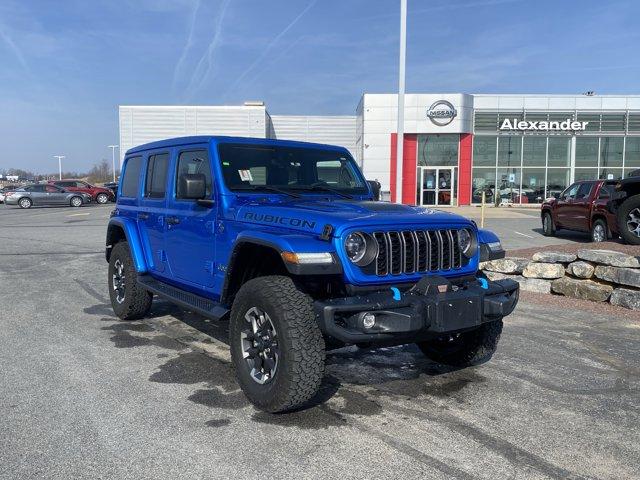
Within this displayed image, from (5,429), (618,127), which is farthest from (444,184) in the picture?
(5,429)

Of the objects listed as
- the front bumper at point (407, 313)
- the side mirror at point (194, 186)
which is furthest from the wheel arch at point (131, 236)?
the front bumper at point (407, 313)

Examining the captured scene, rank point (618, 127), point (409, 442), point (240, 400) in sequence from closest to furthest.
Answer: point (409, 442) → point (240, 400) → point (618, 127)

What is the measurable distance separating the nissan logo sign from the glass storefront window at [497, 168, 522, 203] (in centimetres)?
486

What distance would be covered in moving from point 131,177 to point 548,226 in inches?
561

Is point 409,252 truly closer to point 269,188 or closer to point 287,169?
point 269,188

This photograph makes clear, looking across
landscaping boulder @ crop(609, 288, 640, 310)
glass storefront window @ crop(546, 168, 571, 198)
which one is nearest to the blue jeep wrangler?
landscaping boulder @ crop(609, 288, 640, 310)

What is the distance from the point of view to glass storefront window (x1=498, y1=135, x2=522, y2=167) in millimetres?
35062

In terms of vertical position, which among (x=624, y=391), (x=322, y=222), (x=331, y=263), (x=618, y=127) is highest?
(x=618, y=127)

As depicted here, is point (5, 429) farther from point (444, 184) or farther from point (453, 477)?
point (444, 184)

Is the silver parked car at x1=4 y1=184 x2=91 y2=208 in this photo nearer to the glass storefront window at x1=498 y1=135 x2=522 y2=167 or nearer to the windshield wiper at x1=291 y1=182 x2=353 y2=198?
the glass storefront window at x1=498 y1=135 x2=522 y2=167

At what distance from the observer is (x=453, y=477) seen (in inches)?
122

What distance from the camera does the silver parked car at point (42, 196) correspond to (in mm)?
33406

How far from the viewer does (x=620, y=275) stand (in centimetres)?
749

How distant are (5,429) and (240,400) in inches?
61.5
